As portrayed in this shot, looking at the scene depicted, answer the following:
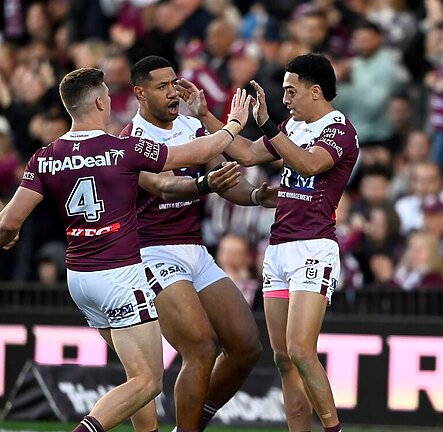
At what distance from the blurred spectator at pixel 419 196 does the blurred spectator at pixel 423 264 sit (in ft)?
2.39

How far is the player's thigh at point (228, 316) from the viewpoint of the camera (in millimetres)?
10367

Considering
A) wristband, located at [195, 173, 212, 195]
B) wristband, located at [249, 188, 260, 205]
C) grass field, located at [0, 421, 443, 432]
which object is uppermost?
wristband, located at [195, 173, 212, 195]

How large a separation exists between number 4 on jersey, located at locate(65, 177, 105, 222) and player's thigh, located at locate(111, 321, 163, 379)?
2.55 feet

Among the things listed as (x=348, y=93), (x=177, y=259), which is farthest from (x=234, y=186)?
(x=348, y=93)

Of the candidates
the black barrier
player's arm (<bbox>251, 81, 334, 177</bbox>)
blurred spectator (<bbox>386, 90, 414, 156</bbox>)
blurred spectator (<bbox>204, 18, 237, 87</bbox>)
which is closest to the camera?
player's arm (<bbox>251, 81, 334, 177</bbox>)

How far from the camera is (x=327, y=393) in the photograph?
9.84 m

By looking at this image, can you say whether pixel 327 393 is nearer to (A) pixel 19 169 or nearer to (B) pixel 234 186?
(B) pixel 234 186

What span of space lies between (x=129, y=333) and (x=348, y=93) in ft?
23.5

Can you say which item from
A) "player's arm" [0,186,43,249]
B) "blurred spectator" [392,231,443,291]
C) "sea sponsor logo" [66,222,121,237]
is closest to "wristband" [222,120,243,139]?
"sea sponsor logo" [66,222,121,237]

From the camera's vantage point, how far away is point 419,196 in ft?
48.0

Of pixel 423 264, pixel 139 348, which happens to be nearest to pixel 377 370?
pixel 423 264

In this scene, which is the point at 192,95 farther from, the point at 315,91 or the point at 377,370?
the point at 377,370

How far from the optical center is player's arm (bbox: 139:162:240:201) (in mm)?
9758

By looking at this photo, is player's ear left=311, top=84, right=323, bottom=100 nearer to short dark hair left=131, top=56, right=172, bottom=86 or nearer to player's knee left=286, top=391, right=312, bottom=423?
short dark hair left=131, top=56, right=172, bottom=86
